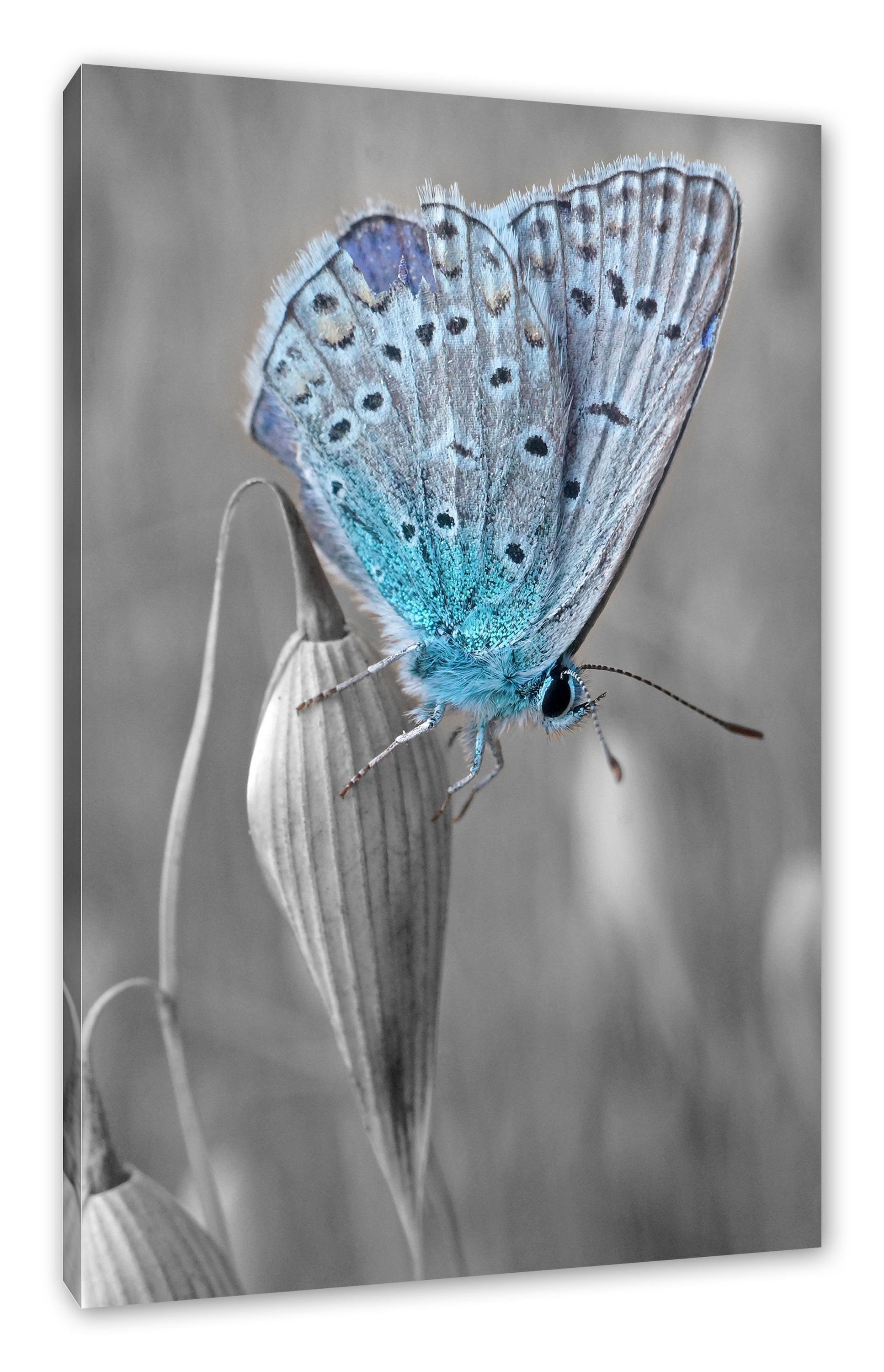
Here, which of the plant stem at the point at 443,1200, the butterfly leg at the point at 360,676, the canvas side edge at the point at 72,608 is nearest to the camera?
the canvas side edge at the point at 72,608

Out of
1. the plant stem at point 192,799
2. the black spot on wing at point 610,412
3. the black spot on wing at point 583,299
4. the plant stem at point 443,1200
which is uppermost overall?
the black spot on wing at point 583,299

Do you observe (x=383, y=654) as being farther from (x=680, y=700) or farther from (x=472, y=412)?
(x=680, y=700)

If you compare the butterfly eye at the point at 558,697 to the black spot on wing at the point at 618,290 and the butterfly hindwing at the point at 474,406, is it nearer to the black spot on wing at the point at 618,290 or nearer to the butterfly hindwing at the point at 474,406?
the butterfly hindwing at the point at 474,406

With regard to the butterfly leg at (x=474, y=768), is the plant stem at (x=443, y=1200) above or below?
below

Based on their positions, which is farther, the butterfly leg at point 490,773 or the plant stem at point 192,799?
the butterfly leg at point 490,773

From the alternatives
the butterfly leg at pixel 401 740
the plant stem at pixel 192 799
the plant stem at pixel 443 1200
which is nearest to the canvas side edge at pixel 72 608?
the plant stem at pixel 192 799

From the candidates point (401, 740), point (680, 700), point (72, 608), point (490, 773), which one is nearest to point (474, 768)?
point (490, 773)

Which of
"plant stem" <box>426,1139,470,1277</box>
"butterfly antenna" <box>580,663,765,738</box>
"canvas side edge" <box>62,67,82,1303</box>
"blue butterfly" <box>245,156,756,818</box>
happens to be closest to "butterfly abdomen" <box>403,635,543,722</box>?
"blue butterfly" <box>245,156,756,818</box>

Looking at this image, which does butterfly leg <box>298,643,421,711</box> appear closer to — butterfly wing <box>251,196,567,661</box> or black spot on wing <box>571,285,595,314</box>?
butterfly wing <box>251,196,567,661</box>
